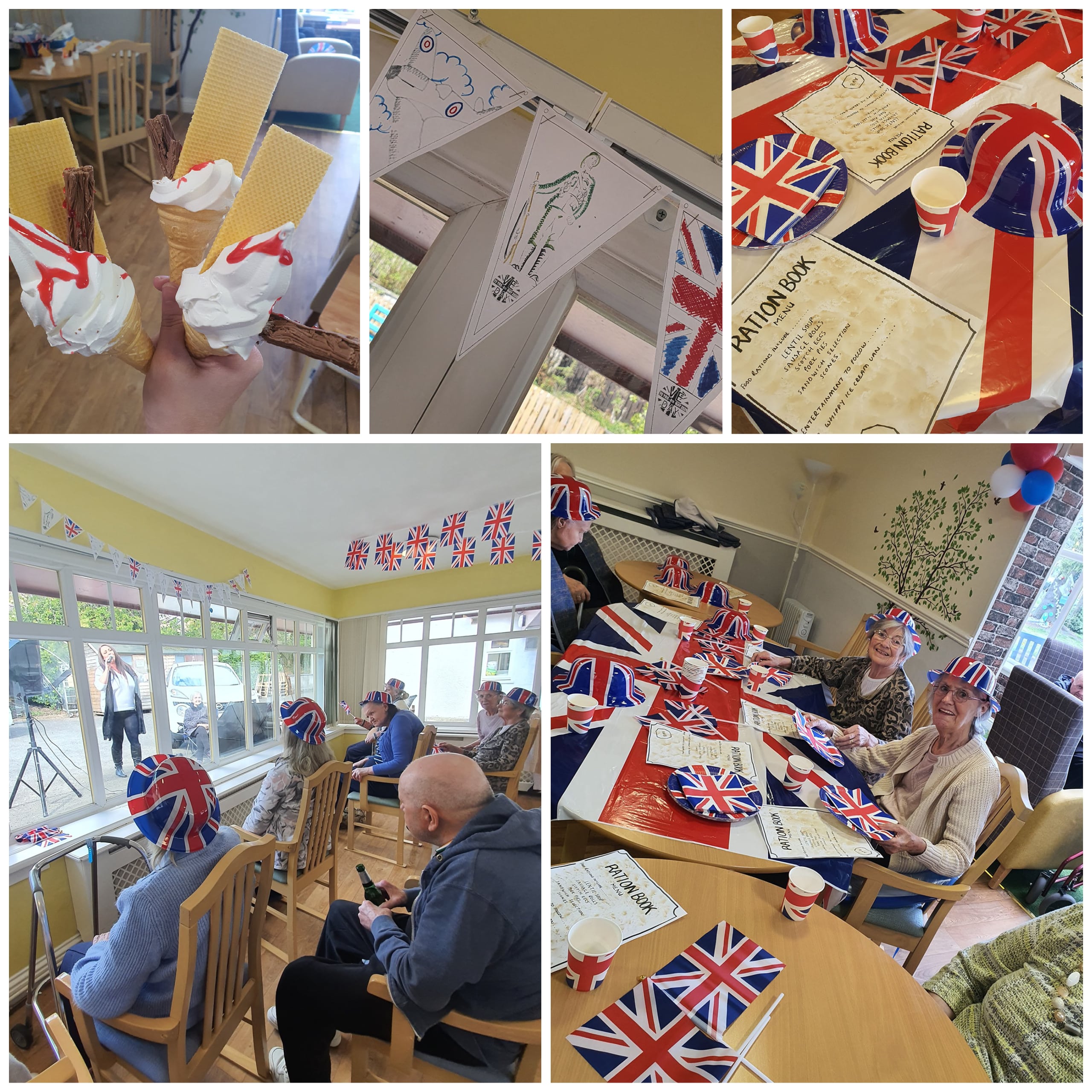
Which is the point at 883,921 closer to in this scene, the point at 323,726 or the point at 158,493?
the point at 323,726

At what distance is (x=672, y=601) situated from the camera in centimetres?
284

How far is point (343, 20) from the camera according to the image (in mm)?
1296

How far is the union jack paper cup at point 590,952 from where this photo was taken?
3.26 feet

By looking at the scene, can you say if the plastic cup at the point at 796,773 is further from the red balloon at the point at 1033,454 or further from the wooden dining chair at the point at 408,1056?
the red balloon at the point at 1033,454

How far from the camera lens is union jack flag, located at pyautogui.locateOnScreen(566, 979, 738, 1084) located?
3.16 feet

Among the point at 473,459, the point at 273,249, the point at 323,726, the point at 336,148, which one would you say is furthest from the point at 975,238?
the point at 323,726

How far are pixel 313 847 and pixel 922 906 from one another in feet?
4.99

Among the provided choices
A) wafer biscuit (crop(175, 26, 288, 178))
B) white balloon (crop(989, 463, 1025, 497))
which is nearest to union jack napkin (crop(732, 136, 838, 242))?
Result: wafer biscuit (crop(175, 26, 288, 178))

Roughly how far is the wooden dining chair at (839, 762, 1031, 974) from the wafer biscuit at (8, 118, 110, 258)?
1979 mm

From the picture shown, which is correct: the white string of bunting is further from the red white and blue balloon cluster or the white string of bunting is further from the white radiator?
the white radiator

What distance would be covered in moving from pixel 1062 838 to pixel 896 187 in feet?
6.82

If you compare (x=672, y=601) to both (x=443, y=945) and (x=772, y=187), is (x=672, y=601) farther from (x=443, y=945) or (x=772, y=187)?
(x=443, y=945)

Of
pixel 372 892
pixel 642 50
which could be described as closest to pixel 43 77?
pixel 642 50

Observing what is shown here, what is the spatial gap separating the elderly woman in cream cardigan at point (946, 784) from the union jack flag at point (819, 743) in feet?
0.67
